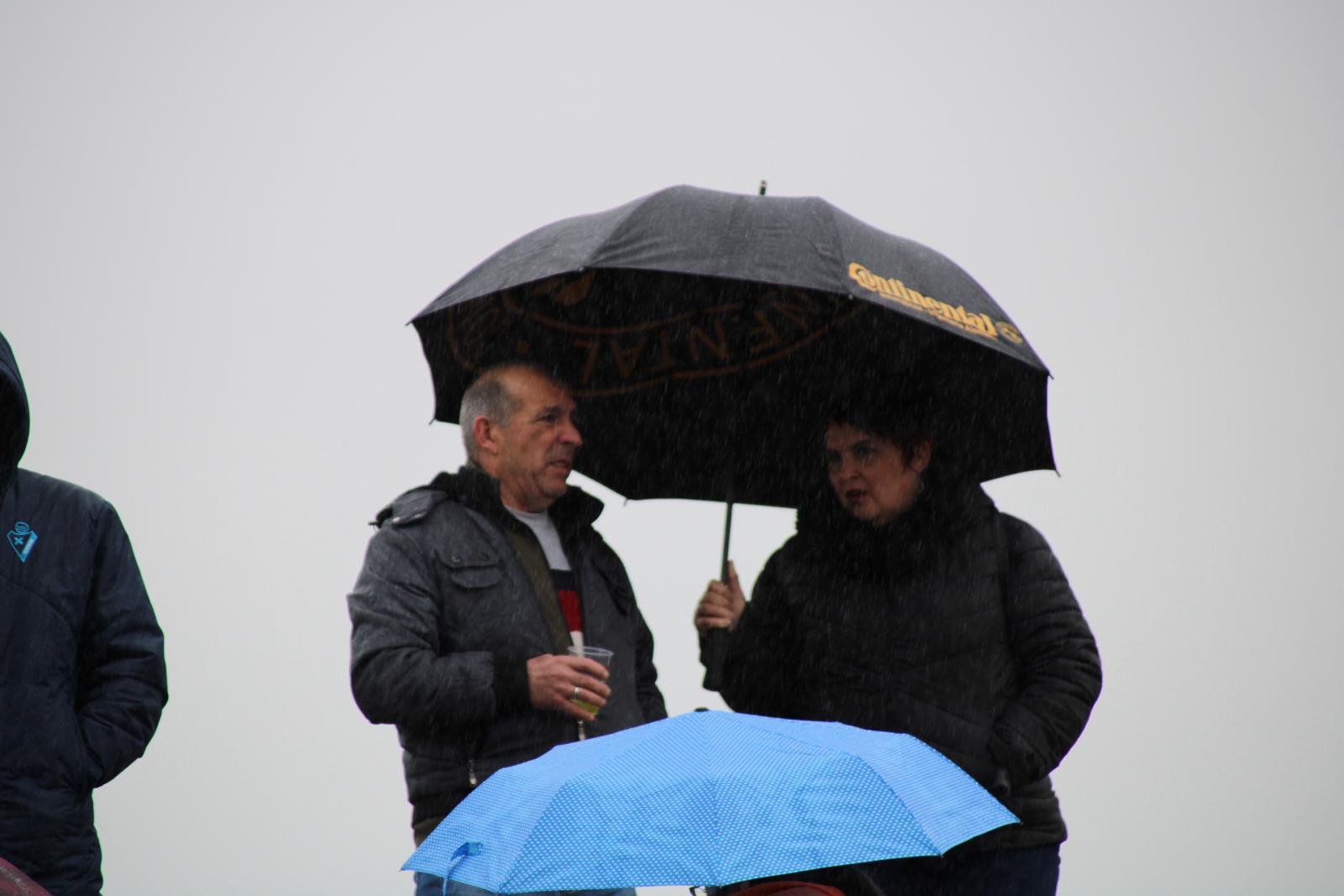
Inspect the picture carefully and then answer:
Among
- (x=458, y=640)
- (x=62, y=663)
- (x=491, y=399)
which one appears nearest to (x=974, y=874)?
(x=458, y=640)

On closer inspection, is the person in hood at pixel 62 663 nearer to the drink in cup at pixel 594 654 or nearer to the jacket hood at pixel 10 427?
the jacket hood at pixel 10 427

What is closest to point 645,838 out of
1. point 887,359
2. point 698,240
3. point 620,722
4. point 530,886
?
point 530,886

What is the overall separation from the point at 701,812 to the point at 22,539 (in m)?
1.72

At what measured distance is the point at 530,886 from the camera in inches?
87.9

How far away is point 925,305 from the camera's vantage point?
3395mm

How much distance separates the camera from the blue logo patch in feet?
10.9

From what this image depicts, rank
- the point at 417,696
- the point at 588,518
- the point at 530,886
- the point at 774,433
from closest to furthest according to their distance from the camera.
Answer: the point at 530,886
the point at 417,696
the point at 588,518
the point at 774,433

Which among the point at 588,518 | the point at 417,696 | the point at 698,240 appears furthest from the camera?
the point at 588,518

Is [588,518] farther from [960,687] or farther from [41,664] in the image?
[41,664]

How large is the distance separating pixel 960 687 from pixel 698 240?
3.60ft

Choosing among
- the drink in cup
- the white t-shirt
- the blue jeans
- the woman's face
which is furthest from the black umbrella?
the blue jeans

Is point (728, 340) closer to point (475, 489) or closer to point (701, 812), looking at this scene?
point (475, 489)

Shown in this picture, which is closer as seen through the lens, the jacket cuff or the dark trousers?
the jacket cuff

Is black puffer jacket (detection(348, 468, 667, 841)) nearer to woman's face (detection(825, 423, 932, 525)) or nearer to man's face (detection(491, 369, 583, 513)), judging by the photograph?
man's face (detection(491, 369, 583, 513))
